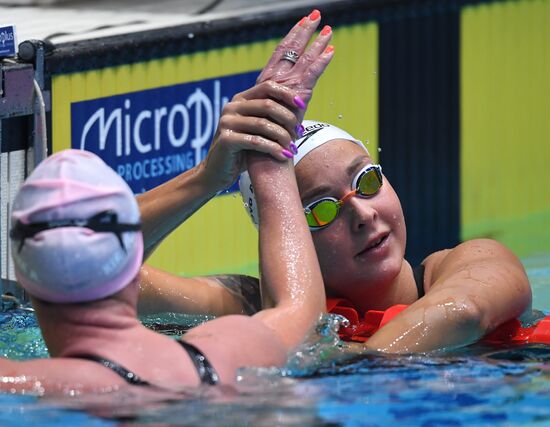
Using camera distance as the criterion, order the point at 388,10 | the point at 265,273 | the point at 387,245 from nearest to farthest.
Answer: the point at 265,273 → the point at 387,245 → the point at 388,10

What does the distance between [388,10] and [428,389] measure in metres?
4.21

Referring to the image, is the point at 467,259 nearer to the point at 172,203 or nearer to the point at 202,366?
the point at 172,203

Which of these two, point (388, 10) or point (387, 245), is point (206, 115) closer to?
point (388, 10)

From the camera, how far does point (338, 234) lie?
4012 millimetres

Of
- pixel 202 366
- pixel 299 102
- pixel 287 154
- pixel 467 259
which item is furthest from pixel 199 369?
pixel 467 259

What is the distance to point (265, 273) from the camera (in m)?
3.20

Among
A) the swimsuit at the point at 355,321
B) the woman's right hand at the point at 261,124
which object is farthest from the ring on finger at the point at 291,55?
the swimsuit at the point at 355,321

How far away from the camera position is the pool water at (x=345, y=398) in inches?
109

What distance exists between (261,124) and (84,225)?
33.9 inches

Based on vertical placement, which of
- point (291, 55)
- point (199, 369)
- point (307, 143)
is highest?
point (291, 55)

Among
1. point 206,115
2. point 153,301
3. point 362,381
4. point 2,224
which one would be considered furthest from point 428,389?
point 206,115

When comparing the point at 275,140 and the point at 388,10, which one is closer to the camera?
the point at 275,140

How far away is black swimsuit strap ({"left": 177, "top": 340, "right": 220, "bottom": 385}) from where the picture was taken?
2832 mm

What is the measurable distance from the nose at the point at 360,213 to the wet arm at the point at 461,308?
11.3 inches
